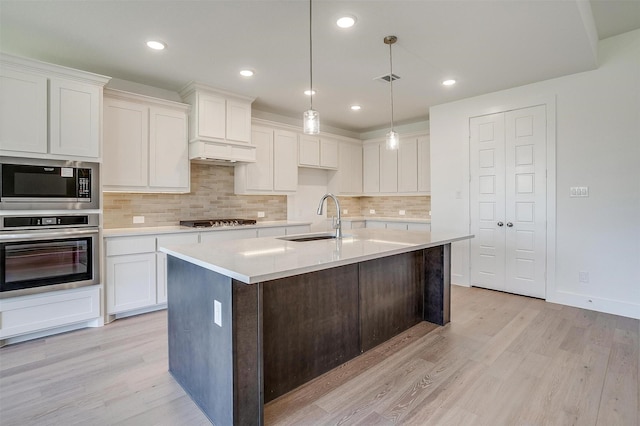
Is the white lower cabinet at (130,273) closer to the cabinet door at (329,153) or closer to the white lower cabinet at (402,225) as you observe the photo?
the cabinet door at (329,153)

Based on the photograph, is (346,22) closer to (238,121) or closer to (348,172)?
(238,121)

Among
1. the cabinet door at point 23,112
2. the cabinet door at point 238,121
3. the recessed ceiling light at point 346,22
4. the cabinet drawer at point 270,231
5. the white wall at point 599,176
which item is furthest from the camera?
the cabinet drawer at point 270,231

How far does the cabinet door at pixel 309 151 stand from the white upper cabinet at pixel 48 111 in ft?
9.09

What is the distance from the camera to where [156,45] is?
291 cm

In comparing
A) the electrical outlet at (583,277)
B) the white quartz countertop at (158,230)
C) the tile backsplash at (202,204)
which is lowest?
the electrical outlet at (583,277)

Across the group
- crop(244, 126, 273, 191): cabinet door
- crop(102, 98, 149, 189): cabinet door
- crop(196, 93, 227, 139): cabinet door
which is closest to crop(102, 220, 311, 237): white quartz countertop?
crop(102, 98, 149, 189): cabinet door

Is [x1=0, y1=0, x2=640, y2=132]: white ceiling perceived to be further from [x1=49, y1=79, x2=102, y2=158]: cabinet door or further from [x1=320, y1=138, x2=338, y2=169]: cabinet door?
[x1=320, y1=138, x2=338, y2=169]: cabinet door

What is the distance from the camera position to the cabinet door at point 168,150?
370cm

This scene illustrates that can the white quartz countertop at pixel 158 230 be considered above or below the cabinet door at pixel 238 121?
below

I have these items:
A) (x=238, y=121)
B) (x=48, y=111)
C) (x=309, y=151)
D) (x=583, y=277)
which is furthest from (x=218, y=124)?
(x=583, y=277)

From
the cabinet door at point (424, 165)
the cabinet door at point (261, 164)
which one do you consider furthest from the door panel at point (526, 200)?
the cabinet door at point (261, 164)

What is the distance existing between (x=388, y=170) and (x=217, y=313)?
185 inches

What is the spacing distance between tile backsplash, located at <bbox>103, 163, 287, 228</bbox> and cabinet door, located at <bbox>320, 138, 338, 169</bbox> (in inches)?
40.4

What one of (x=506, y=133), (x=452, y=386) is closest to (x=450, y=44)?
(x=506, y=133)
